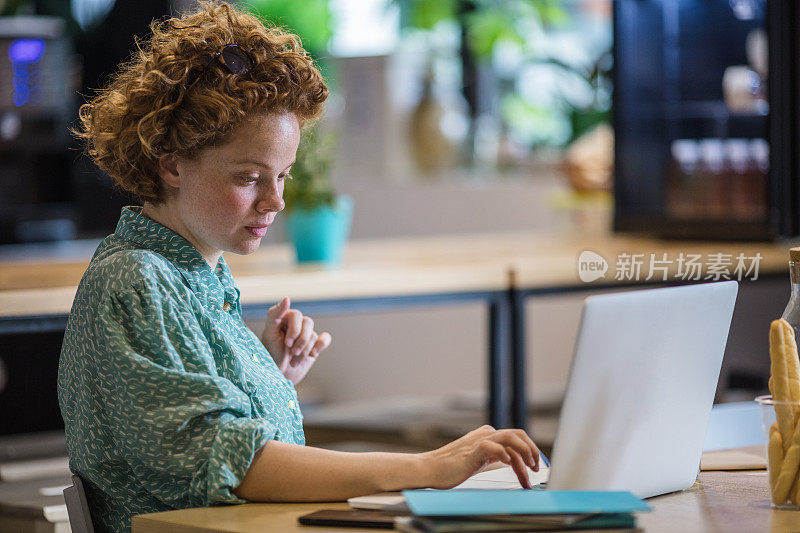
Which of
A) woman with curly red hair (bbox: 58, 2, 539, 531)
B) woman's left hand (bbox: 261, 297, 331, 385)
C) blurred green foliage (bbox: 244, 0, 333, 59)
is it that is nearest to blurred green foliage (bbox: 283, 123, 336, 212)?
woman's left hand (bbox: 261, 297, 331, 385)

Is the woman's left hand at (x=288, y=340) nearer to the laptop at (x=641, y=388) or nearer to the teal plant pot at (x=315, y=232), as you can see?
the laptop at (x=641, y=388)

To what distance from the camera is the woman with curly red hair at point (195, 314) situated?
1223 millimetres

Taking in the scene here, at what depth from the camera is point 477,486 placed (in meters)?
1.35

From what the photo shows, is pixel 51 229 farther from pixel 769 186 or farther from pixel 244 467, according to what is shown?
pixel 244 467

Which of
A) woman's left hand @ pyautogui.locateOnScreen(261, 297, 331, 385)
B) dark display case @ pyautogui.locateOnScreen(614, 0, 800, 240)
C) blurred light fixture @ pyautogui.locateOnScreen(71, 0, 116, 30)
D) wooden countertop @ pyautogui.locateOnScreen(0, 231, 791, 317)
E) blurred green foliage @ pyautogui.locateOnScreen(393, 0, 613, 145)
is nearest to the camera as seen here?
woman's left hand @ pyautogui.locateOnScreen(261, 297, 331, 385)

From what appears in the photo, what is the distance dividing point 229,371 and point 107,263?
0.60 feet

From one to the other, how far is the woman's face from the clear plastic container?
608 millimetres

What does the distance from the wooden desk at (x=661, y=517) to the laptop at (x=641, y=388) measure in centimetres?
4

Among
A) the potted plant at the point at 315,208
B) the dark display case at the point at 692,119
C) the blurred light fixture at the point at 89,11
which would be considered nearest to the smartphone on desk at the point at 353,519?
the potted plant at the point at 315,208

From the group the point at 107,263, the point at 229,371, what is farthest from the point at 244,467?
the point at 107,263

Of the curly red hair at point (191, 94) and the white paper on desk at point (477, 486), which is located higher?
the curly red hair at point (191, 94)

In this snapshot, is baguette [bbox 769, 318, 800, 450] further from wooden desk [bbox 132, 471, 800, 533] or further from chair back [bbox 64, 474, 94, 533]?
chair back [bbox 64, 474, 94, 533]

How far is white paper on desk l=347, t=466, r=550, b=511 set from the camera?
1.20 m

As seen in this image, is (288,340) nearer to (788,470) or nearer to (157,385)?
(157,385)
